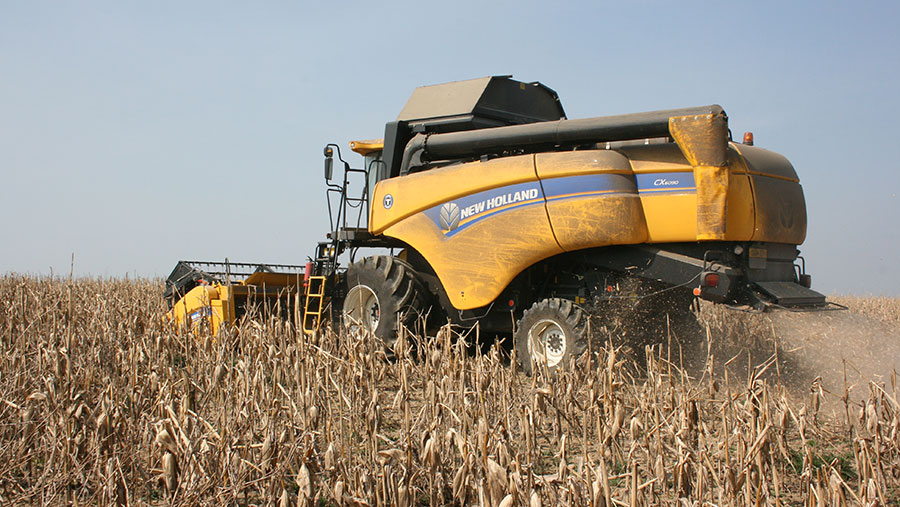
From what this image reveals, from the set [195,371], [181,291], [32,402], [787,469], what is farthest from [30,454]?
[181,291]

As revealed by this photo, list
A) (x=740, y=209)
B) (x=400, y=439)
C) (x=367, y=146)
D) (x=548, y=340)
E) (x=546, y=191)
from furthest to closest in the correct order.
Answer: (x=367, y=146)
(x=548, y=340)
(x=546, y=191)
(x=740, y=209)
(x=400, y=439)

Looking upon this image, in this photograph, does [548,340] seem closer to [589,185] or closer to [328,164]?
[589,185]

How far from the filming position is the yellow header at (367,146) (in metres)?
8.50

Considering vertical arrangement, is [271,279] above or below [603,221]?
below

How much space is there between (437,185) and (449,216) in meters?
0.35

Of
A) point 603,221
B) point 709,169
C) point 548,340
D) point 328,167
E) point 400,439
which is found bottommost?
point 400,439

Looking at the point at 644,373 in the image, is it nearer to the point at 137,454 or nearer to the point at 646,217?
the point at 646,217

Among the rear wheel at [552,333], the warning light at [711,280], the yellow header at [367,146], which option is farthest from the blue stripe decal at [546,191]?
the yellow header at [367,146]

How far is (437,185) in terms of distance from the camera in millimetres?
7309

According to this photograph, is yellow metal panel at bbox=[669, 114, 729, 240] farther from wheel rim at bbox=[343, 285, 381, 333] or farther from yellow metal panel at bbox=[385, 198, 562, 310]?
wheel rim at bbox=[343, 285, 381, 333]

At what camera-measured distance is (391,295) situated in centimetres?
750

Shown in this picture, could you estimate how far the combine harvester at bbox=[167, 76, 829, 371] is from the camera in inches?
232

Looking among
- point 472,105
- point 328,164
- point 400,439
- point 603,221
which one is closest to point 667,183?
point 603,221

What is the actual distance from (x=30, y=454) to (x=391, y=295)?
4.21 metres
